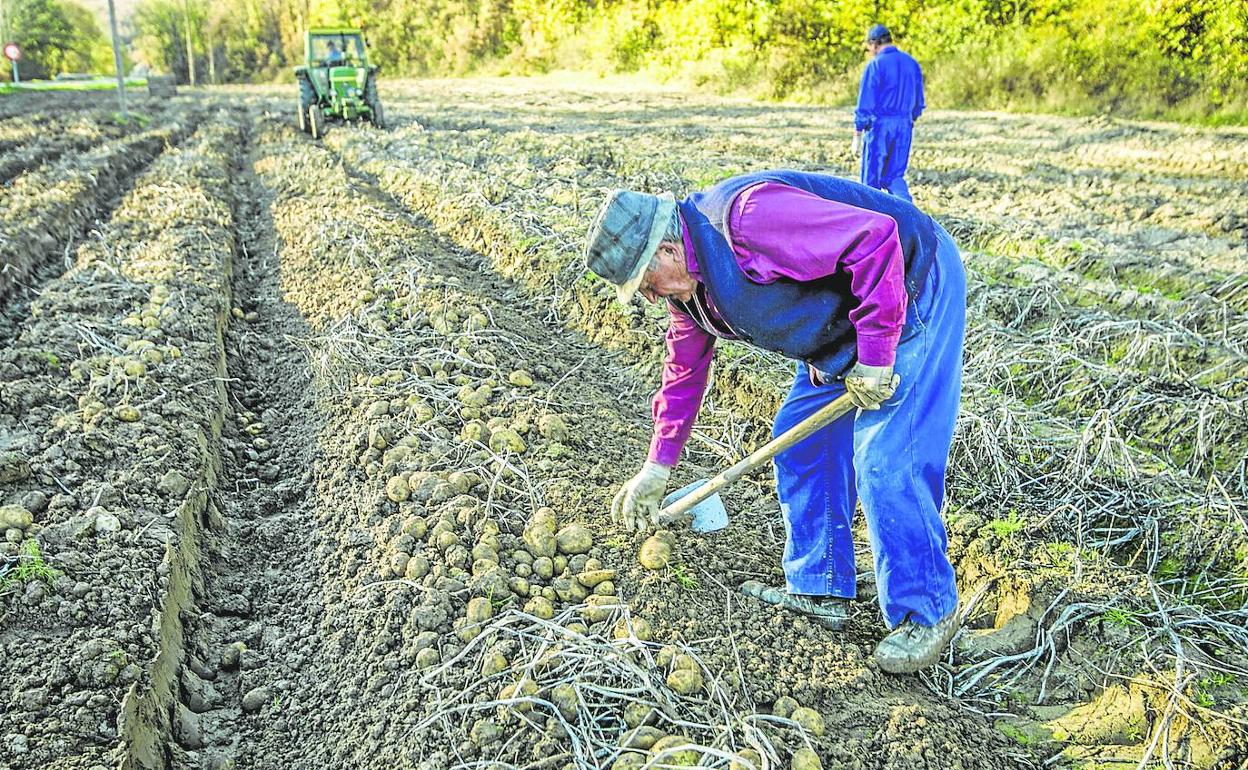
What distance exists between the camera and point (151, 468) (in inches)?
133

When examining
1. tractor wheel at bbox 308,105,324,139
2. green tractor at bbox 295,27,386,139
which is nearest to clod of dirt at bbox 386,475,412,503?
green tractor at bbox 295,27,386,139

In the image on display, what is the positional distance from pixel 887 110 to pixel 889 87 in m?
0.16

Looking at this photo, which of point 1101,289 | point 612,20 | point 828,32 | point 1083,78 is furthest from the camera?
point 612,20

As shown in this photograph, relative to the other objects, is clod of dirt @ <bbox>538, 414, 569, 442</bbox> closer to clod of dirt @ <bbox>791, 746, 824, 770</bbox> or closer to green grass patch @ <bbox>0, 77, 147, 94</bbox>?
clod of dirt @ <bbox>791, 746, 824, 770</bbox>

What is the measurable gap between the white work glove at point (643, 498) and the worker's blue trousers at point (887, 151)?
4.49 meters

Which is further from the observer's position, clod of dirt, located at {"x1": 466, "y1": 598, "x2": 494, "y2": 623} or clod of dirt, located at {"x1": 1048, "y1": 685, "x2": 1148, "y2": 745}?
clod of dirt, located at {"x1": 466, "y1": 598, "x2": 494, "y2": 623}

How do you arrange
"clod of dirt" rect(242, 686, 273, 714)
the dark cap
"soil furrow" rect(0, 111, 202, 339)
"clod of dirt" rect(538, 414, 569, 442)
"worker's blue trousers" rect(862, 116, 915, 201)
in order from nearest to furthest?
"clod of dirt" rect(242, 686, 273, 714) < "clod of dirt" rect(538, 414, 569, 442) < "soil furrow" rect(0, 111, 202, 339) < the dark cap < "worker's blue trousers" rect(862, 116, 915, 201)

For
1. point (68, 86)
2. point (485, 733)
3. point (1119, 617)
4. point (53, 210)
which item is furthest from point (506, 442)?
point (68, 86)

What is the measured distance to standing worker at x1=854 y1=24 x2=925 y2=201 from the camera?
250 inches

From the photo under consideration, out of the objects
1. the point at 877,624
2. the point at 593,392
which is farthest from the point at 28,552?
the point at 877,624

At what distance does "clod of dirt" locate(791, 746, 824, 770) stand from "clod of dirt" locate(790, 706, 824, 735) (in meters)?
0.10

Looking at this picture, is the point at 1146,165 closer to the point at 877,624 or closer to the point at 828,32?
the point at 877,624

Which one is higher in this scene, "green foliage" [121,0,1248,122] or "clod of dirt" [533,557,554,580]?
"green foliage" [121,0,1248,122]

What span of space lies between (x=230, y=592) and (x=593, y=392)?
1.87 meters
